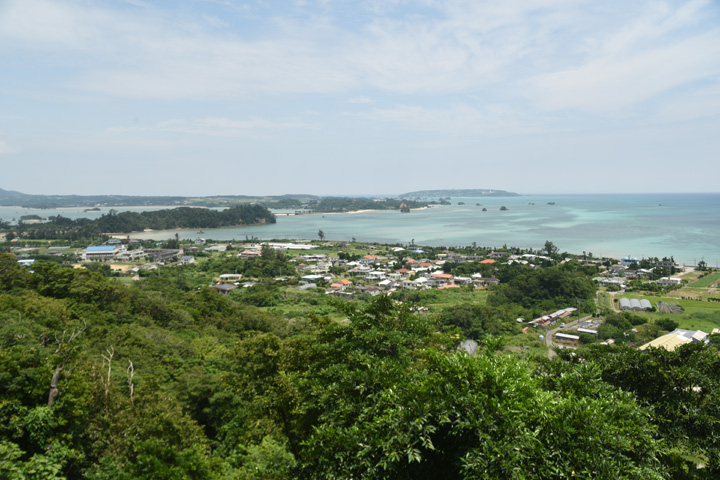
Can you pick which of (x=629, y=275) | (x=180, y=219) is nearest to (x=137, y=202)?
(x=180, y=219)

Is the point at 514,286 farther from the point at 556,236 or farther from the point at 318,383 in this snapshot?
the point at 556,236

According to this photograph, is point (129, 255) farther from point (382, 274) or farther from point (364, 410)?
point (364, 410)

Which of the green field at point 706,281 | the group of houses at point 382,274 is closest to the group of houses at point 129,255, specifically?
the group of houses at point 382,274

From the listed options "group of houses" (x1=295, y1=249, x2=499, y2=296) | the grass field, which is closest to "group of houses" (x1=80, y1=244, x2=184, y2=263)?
"group of houses" (x1=295, y1=249, x2=499, y2=296)

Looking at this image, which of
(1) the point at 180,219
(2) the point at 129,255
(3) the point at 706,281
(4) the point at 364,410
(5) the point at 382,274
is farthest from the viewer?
(1) the point at 180,219

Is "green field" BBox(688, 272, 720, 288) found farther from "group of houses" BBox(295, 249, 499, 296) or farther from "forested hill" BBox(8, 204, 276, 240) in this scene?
"forested hill" BBox(8, 204, 276, 240)
